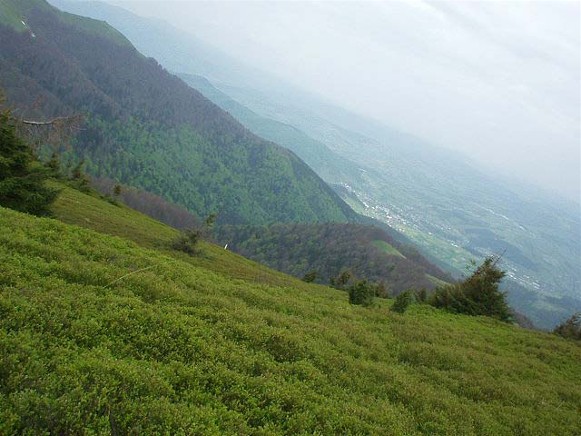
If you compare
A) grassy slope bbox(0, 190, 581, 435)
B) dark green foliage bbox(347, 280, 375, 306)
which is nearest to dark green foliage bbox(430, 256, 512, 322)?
dark green foliage bbox(347, 280, 375, 306)

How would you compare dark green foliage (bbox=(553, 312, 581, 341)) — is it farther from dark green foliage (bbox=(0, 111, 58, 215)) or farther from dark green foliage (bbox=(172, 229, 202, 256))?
dark green foliage (bbox=(0, 111, 58, 215))

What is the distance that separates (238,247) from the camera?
7741 inches

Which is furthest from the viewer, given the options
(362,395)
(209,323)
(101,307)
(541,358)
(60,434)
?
(541,358)

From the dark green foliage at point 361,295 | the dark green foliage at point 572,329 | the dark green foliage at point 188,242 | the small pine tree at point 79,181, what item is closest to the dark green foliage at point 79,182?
the small pine tree at point 79,181

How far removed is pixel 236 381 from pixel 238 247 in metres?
187

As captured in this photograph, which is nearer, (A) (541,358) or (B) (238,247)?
(A) (541,358)

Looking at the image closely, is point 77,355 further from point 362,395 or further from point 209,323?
point 362,395

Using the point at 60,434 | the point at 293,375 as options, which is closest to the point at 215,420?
the point at 60,434

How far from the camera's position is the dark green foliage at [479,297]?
41.1 metres

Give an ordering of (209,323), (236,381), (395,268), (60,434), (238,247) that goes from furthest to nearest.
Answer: (238,247) < (395,268) < (209,323) < (236,381) < (60,434)

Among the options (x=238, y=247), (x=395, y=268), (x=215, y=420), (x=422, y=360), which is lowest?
(x=238, y=247)

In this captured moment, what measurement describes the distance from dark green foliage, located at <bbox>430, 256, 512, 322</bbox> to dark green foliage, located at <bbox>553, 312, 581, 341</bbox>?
16.4ft

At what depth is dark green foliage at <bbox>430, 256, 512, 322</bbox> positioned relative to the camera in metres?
41.1

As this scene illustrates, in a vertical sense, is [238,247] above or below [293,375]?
below
